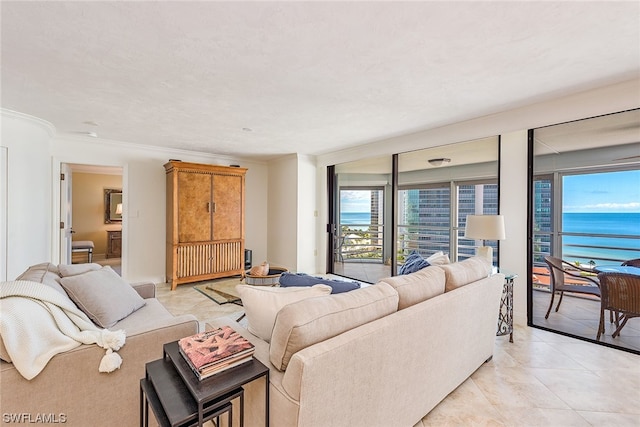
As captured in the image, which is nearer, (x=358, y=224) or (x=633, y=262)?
(x=633, y=262)

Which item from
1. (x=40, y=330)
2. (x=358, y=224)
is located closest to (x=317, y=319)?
(x=40, y=330)

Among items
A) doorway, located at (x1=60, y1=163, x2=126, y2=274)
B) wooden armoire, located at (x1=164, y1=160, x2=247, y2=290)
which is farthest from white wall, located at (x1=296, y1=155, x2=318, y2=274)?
doorway, located at (x1=60, y1=163, x2=126, y2=274)

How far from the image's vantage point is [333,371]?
3.63ft

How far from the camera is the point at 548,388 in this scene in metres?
2.02

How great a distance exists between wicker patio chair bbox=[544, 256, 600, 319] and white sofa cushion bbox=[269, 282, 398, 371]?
2.68m

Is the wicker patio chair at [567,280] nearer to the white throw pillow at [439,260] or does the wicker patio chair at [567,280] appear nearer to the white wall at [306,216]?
the white throw pillow at [439,260]

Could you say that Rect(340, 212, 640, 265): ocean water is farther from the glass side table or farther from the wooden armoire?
the wooden armoire

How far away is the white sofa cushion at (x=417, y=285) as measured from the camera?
162cm

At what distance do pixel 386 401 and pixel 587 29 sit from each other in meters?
2.40

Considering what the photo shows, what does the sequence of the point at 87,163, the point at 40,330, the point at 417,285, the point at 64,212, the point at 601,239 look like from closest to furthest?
the point at 40,330, the point at 417,285, the point at 601,239, the point at 64,212, the point at 87,163

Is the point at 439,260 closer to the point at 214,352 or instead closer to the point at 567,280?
the point at 567,280

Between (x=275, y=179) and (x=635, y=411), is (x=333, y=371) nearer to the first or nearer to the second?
(x=635, y=411)

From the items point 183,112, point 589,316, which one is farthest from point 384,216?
point 183,112

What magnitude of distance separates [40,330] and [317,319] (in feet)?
4.02
